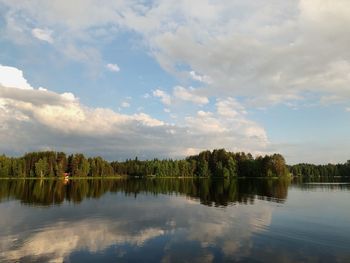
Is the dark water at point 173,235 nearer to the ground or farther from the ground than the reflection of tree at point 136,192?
nearer to the ground

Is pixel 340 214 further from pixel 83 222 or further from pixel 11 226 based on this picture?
pixel 11 226

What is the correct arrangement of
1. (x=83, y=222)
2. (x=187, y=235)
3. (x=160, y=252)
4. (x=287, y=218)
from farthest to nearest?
1. (x=287, y=218)
2. (x=83, y=222)
3. (x=187, y=235)
4. (x=160, y=252)

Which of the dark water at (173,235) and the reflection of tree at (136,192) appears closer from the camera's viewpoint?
the dark water at (173,235)

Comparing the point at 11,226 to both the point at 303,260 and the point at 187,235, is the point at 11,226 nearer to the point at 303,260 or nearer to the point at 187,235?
the point at 187,235

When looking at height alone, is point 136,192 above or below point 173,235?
above

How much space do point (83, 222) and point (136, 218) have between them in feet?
25.6

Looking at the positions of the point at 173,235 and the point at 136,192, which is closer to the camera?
the point at 173,235

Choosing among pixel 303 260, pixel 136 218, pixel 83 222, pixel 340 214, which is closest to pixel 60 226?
pixel 83 222

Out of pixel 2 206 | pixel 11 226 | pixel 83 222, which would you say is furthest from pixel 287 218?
pixel 2 206

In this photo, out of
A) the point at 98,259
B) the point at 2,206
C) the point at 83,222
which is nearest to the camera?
the point at 98,259

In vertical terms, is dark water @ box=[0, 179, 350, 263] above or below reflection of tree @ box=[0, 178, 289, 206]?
below

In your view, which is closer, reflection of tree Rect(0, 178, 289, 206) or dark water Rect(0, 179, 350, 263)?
dark water Rect(0, 179, 350, 263)

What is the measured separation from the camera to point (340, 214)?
1971 inches

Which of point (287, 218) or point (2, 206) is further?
point (2, 206)
